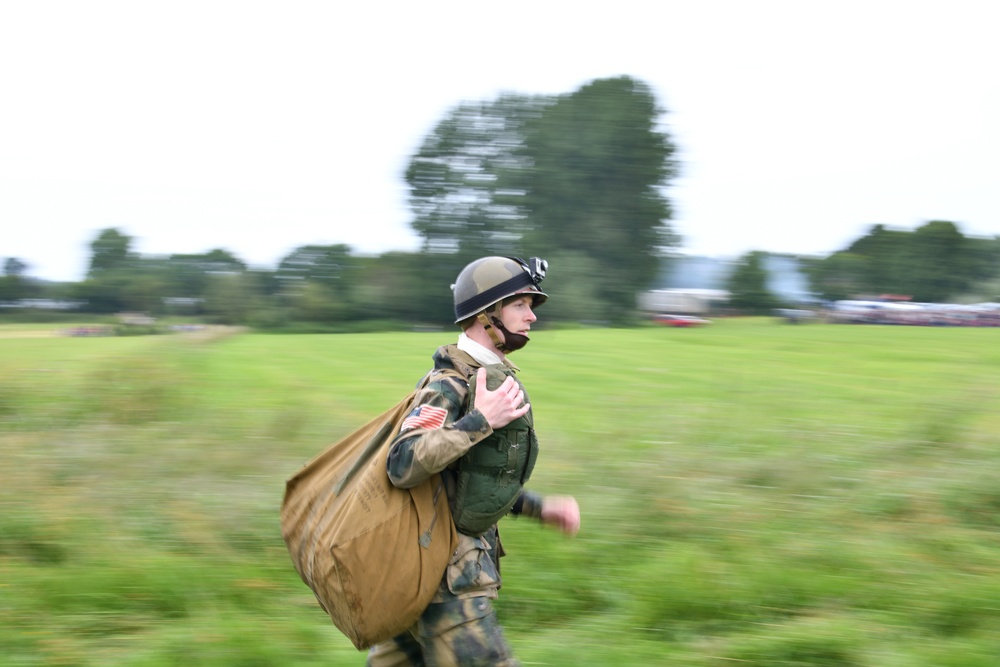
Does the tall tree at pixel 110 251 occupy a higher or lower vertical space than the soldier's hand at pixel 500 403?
higher

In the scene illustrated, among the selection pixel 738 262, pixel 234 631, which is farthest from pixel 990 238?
pixel 234 631

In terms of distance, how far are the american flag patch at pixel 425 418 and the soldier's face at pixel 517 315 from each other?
0.44 meters

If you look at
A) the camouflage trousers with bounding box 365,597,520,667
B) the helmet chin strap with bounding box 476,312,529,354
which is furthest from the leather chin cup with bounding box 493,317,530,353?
the camouflage trousers with bounding box 365,597,520,667

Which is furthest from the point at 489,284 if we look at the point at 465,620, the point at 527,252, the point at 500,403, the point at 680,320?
the point at 527,252

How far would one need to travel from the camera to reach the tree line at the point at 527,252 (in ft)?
70.5

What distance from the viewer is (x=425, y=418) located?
3131mm

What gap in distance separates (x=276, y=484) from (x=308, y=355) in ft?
52.7

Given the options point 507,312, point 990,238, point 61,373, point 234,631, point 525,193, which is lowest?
point 234,631

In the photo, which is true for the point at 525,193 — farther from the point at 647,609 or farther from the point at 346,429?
the point at 647,609

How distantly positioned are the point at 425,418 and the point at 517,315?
55 cm

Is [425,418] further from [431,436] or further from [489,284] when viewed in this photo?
[489,284]

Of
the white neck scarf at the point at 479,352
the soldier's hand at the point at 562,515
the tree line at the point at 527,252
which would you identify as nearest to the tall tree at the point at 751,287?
the tree line at the point at 527,252

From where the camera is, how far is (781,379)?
16.4m

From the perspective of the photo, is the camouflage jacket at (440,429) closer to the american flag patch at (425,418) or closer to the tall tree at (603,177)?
the american flag patch at (425,418)
